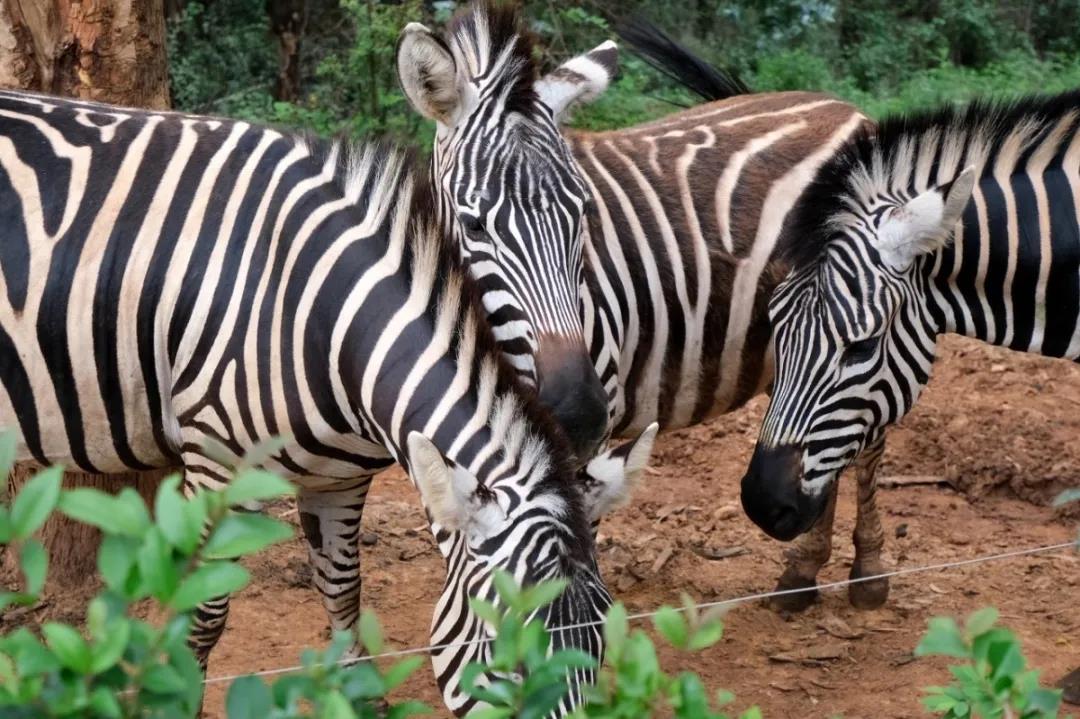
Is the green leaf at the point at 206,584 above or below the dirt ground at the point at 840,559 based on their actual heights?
above

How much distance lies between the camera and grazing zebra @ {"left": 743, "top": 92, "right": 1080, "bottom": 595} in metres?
4.71

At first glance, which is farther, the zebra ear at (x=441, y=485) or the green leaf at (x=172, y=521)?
the zebra ear at (x=441, y=485)

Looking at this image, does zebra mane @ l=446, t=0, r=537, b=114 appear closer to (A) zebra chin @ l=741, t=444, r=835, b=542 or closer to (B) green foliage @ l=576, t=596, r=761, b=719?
(A) zebra chin @ l=741, t=444, r=835, b=542

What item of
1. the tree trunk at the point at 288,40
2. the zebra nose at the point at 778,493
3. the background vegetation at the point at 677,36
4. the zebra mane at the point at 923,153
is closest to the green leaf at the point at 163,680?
the zebra nose at the point at 778,493

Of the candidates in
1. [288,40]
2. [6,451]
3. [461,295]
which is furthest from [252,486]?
[288,40]

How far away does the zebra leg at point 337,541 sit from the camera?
491 centimetres

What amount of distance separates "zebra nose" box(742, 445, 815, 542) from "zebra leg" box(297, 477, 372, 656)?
1.61 meters

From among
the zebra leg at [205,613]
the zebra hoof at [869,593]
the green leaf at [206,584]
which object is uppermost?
the green leaf at [206,584]

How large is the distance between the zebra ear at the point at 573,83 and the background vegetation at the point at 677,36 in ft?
13.3

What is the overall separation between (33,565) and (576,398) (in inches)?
101

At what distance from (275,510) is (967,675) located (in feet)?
17.4

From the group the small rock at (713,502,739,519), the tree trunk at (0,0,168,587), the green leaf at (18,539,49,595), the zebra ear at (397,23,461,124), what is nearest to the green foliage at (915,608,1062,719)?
the green leaf at (18,539,49,595)

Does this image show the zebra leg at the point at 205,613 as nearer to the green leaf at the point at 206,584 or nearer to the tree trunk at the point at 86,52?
the tree trunk at the point at 86,52

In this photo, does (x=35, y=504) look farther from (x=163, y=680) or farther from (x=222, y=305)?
(x=222, y=305)
